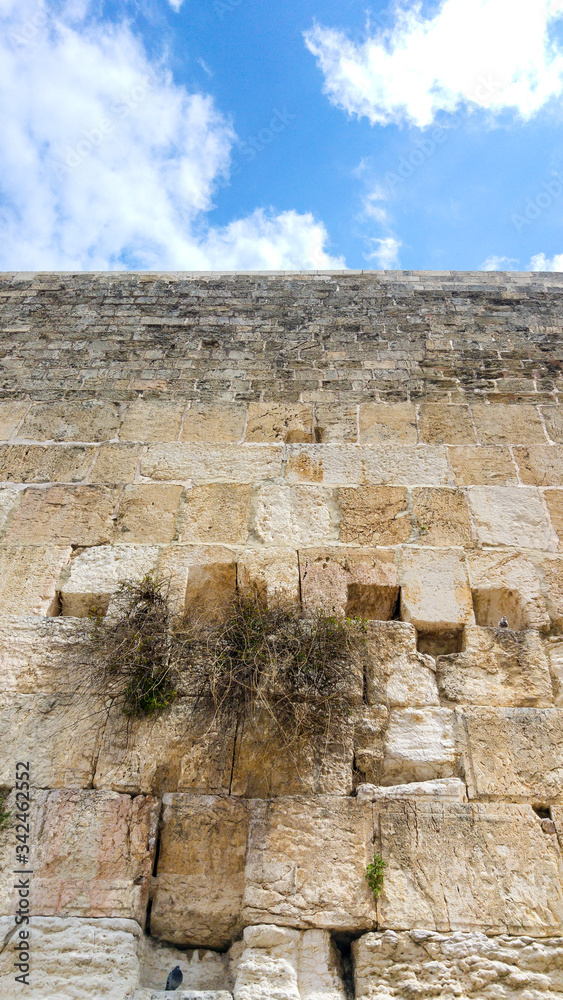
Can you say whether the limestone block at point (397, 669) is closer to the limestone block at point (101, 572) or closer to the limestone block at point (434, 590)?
the limestone block at point (434, 590)

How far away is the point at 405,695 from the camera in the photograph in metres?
3.20

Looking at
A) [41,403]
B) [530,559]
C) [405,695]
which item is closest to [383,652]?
[405,695]

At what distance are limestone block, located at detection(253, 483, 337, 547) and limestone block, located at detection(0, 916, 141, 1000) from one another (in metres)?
2.04

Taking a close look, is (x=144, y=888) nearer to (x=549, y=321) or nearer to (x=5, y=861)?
(x=5, y=861)

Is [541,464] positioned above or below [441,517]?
above

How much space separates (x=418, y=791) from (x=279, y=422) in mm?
2547

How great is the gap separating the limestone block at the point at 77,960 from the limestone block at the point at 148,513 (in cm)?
195

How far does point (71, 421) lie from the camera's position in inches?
180

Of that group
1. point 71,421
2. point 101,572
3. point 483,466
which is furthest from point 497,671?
point 71,421

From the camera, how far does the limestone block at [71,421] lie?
4504mm

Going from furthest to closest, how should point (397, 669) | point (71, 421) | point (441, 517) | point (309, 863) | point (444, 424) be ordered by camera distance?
point (71, 421)
point (444, 424)
point (441, 517)
point (397, 669)
point (309, 863)

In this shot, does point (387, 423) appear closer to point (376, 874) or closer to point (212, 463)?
point (212, 463)

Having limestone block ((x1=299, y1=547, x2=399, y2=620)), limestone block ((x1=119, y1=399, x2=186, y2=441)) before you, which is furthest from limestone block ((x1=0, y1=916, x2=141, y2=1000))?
limestone block ((x1=119, y1=399, x2=186, y2=441))

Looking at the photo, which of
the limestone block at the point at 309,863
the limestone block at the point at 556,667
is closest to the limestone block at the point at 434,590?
the limestone block at the point at 556,667
